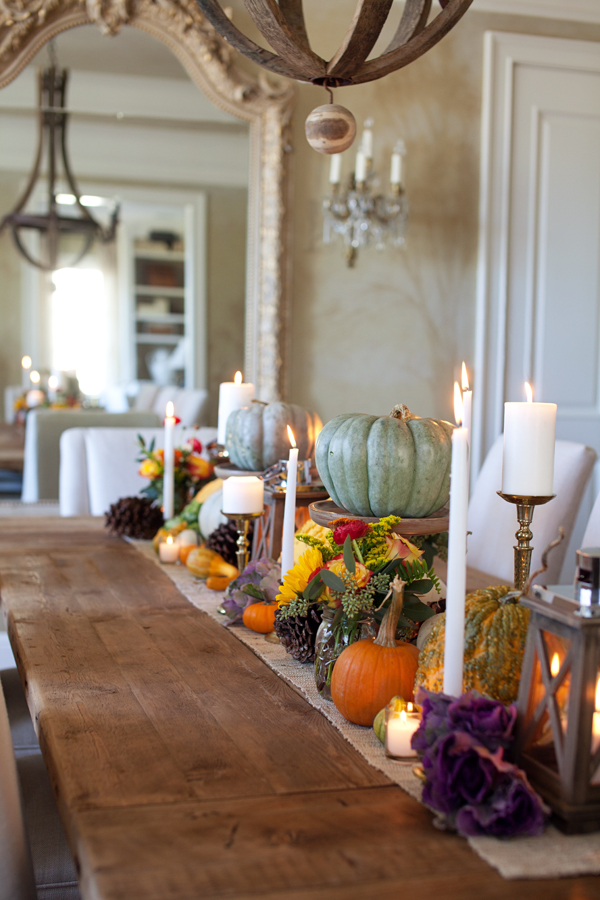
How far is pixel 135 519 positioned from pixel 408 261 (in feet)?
6.08

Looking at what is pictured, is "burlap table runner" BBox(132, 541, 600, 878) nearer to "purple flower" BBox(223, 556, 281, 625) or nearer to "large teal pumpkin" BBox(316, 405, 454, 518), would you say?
"purple flower" BBox(223, 556, 281, 625)

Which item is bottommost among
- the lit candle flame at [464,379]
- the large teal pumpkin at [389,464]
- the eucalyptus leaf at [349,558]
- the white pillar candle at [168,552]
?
the white pillar candle at [168,552]

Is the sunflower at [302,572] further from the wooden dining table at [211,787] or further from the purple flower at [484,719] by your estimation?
the purple flower at [484,719]

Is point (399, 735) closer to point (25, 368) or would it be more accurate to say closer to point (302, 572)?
point (302, 572)

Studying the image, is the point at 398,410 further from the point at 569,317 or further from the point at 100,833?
the point at 569,317

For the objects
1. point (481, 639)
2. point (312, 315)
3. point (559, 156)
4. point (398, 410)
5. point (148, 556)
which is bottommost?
point (148, 556)

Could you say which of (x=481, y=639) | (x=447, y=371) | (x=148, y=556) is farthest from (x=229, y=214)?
(x=481, y=639)

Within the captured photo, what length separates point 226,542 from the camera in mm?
1534

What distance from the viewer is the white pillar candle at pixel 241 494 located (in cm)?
127

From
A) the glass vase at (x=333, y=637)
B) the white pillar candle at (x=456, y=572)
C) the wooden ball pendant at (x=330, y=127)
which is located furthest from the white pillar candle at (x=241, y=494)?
the white pillar candle at (x=456, y=572)

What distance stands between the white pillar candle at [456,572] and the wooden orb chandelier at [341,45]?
0.64 meters

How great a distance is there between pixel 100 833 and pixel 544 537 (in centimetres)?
131

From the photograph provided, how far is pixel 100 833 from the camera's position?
0.60 meters

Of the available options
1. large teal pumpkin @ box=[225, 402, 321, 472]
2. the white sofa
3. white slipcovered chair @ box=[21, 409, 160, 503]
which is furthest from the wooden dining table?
white slipcovered chair @ box=[21, 409, 160, 503]
